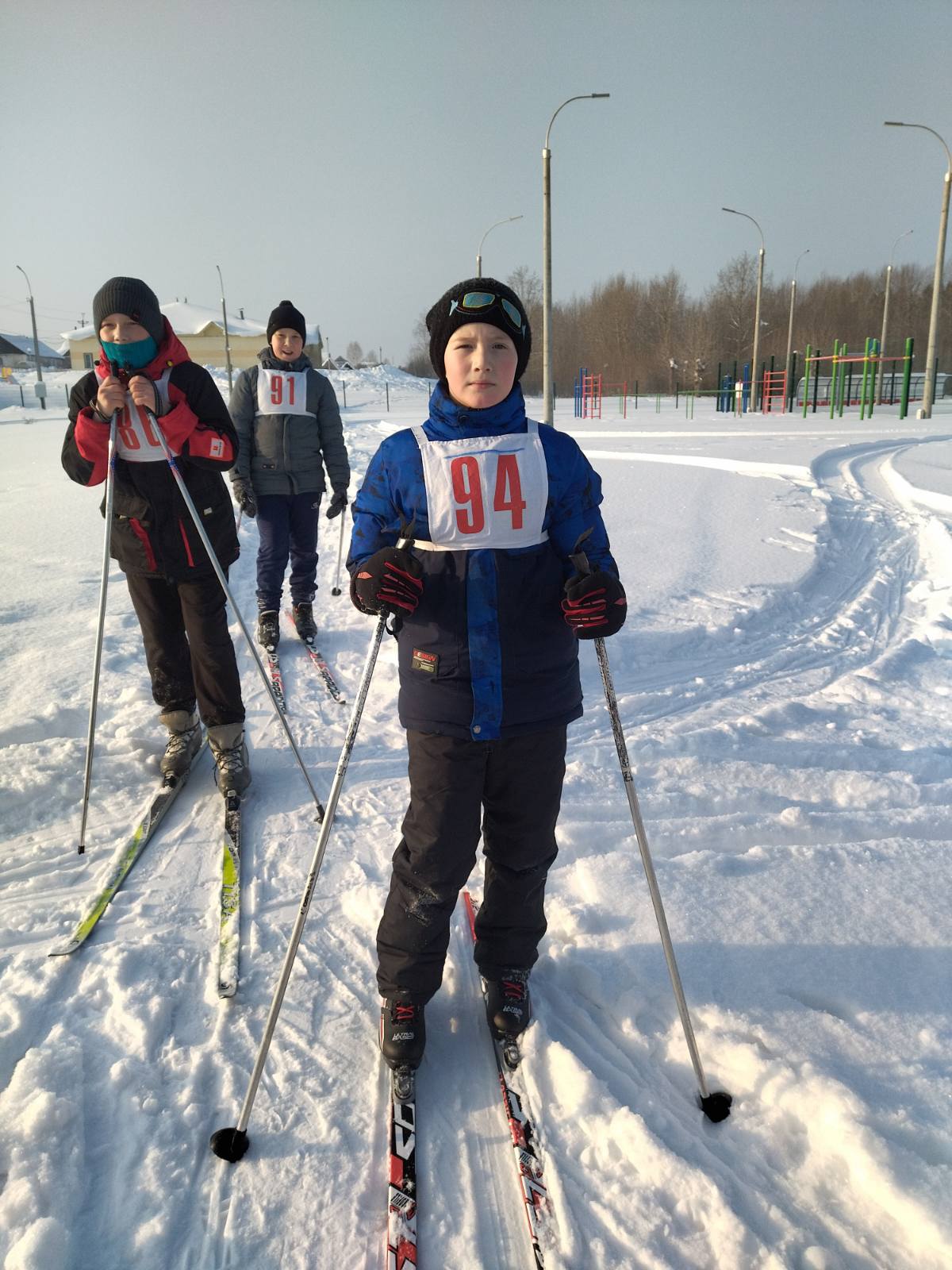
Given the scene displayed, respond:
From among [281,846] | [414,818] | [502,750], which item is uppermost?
[502,750]

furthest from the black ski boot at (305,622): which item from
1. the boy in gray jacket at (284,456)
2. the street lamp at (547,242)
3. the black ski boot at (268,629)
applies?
the street lamp at (547,242)

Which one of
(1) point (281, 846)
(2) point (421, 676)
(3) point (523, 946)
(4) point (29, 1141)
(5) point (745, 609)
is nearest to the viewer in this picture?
(4) point (29, 1141)

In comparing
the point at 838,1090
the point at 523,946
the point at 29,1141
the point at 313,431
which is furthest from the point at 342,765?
the point at 313,431

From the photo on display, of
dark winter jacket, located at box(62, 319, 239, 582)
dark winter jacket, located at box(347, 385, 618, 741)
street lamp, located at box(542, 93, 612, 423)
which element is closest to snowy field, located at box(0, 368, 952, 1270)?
dark winter jacket, located at box(347, 385, 618, 741)

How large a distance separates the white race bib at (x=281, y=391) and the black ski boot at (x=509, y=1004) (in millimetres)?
4112

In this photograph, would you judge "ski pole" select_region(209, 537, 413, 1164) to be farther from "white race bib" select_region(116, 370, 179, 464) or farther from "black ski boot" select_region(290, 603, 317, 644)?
"black ski boot" select_region(290, 603, 317, 644)

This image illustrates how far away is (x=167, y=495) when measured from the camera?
10.7 feet

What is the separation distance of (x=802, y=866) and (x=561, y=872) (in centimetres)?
85

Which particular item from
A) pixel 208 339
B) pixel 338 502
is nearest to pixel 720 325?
pixel 208 339

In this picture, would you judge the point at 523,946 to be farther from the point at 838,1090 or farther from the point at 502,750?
the point at 838,1090

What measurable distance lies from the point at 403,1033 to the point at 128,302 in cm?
276

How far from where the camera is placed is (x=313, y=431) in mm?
5297

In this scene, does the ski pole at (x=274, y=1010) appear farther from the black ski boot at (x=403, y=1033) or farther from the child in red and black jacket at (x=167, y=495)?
the child in red and black jacket at (x=167, y=495)

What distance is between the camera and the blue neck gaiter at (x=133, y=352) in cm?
303
